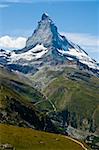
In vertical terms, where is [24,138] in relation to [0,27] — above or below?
below

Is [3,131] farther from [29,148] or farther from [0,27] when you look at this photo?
[0,27]

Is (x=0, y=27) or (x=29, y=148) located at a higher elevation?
(x=0, y=27)

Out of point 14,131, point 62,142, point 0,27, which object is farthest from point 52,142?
point 0,27

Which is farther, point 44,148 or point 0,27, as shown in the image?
point 44,148

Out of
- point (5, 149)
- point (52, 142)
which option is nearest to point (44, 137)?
point (52, 142)

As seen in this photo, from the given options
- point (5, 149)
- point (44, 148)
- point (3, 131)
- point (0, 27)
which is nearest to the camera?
point (0, 27)

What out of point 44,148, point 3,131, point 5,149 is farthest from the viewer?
point 3,131

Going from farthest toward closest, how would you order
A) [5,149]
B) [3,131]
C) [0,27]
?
[3,131] → [5,149] → [0,27]

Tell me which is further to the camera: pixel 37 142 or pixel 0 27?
pixel 37 142

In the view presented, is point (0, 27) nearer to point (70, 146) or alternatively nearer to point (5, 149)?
point (5, 149)
